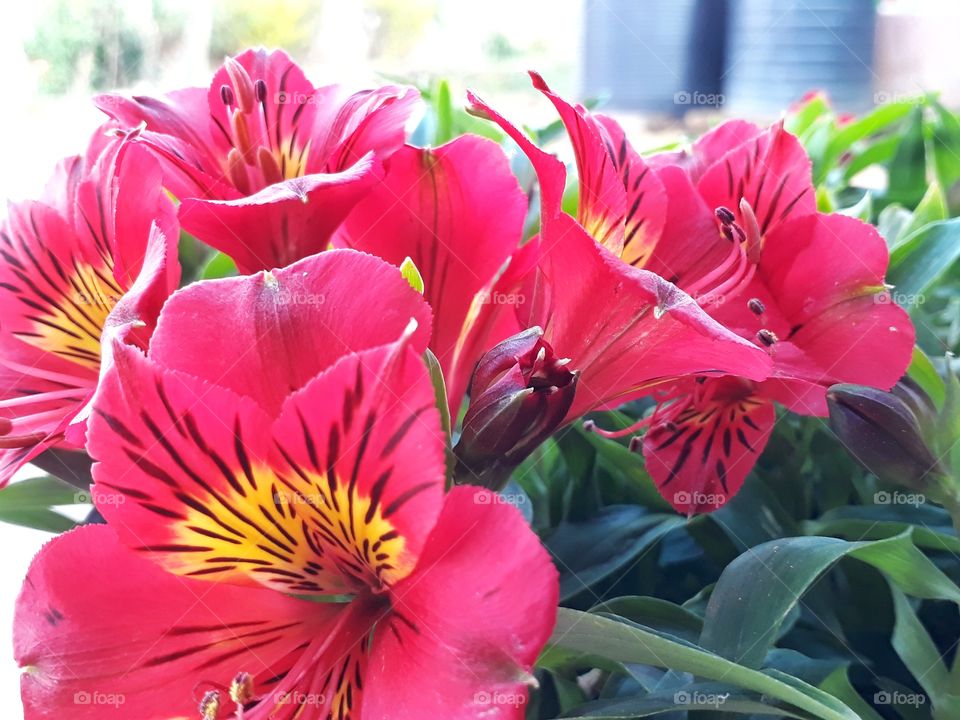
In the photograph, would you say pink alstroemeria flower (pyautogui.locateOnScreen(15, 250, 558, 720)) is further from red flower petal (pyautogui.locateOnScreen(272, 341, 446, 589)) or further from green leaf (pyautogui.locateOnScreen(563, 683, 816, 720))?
green leaf (pyautogui.locateOnScreen(563, 683, 816, 720))

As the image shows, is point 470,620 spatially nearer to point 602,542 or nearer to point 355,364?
point 355,364

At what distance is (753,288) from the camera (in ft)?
1.50

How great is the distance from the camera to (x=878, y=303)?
0.44 metres

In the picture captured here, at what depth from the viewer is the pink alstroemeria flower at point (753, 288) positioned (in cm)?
43

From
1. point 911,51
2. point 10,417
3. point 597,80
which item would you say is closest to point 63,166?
A: point 10,417

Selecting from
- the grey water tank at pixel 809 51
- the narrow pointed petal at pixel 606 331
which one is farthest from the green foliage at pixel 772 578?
the grey water tank at pixel 809 51

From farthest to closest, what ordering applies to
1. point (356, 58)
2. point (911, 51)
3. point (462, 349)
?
point (356, 58) < point (911, 51) < point (462, 349)

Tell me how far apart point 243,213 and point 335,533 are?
147 millimetres

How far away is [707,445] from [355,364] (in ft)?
0.80

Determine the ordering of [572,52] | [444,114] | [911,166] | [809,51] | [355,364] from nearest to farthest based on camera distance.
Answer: [355,364], [444,114], [911,166], [809,51], [572,52]

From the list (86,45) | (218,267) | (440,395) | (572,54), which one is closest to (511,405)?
(440,395)

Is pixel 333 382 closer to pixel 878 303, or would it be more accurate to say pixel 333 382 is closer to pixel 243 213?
pixel 243 213

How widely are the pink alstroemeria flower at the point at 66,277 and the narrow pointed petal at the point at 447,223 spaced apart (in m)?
0.10

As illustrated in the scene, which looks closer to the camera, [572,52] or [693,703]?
[693,703]
